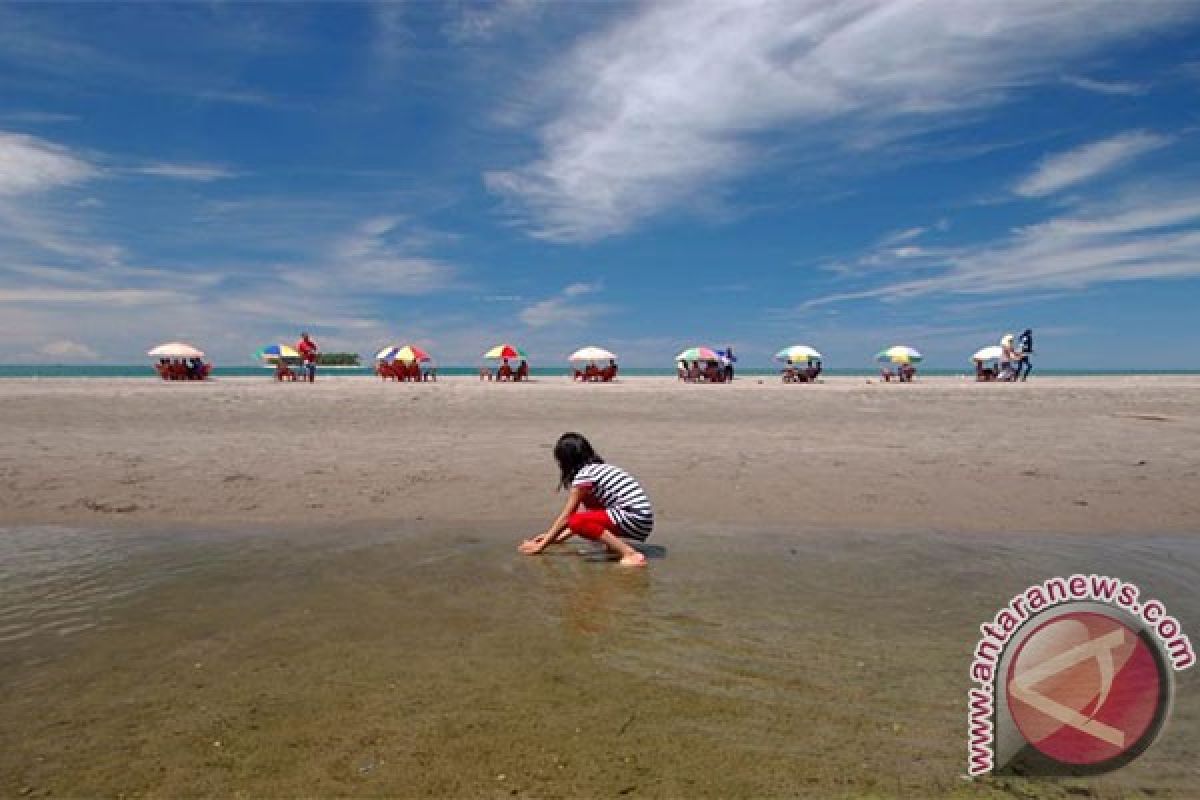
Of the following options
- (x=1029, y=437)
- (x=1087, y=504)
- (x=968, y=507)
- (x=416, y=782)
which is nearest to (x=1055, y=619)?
(x=416, y=782)

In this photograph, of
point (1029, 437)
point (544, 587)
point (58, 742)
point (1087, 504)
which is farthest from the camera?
point (1029, 437)

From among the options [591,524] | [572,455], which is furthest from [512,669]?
[572,455]

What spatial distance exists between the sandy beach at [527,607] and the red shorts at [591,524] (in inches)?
11.2

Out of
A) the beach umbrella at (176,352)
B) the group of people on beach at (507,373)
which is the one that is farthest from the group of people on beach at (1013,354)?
the beach umbrella at (176,352)

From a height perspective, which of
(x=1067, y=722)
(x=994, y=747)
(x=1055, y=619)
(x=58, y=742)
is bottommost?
(x=58, y=742)

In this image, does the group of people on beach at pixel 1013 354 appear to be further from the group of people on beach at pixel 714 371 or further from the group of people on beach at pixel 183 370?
the group of people on beach at pixel 183 370

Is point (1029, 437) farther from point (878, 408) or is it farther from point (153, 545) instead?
point (153, 545)

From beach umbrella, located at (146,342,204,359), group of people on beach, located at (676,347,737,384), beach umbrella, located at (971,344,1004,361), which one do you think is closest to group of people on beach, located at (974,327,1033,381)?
beach umbrella, located at (971,344,1004,361)

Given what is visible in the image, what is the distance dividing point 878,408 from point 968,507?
905cm

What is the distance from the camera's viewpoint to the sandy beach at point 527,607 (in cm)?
277

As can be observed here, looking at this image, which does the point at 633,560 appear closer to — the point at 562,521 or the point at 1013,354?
the point at 562,521

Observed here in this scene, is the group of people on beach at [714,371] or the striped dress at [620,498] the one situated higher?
the group of people on beach at [714,371]

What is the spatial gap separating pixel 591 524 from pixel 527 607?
160 cm

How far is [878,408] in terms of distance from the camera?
54.4ft
